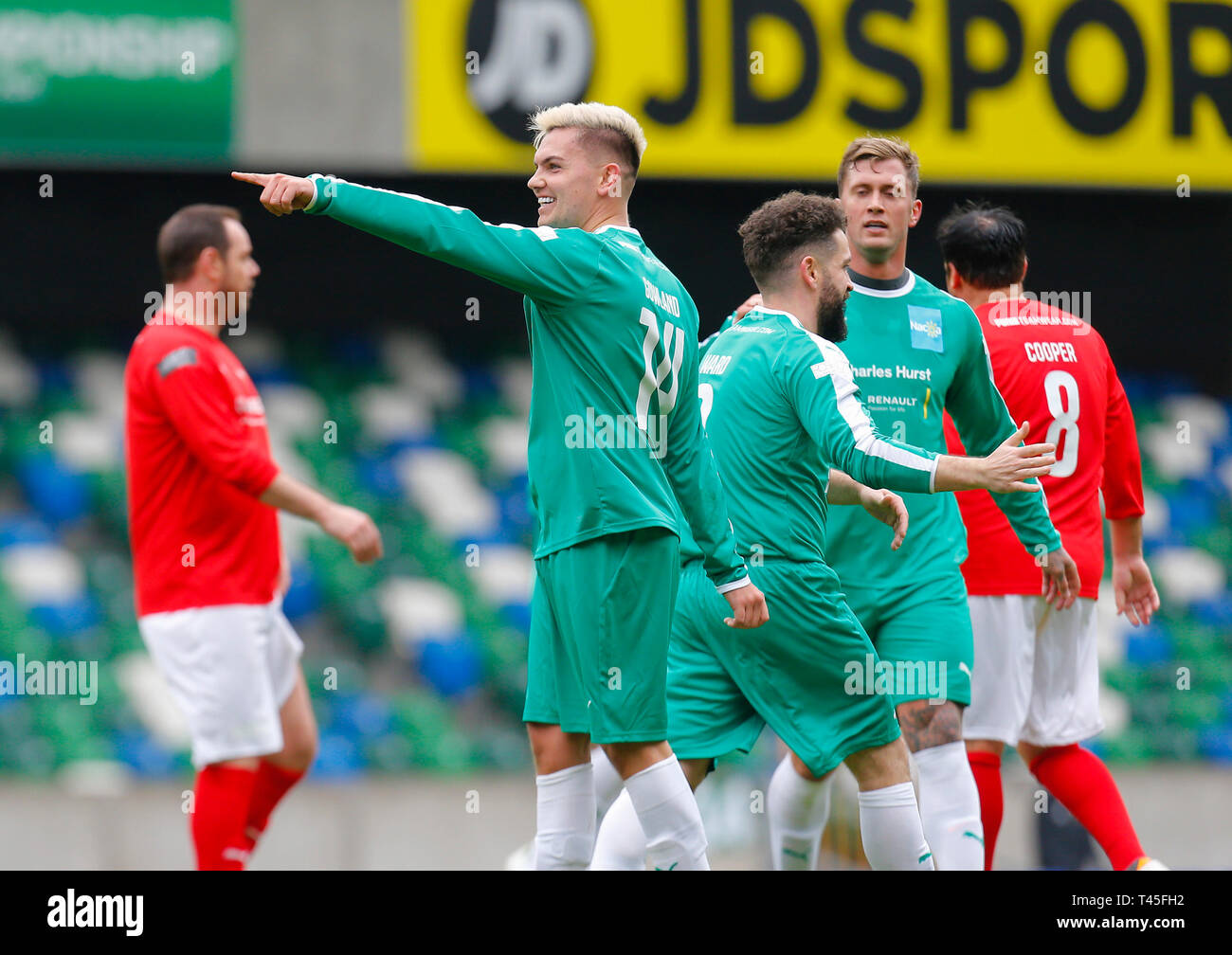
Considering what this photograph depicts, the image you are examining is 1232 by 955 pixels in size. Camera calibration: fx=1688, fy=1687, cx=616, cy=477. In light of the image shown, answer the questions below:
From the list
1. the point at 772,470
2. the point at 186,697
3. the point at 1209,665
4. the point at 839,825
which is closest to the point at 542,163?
the point at 772,470

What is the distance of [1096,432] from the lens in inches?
213

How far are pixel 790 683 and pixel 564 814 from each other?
2.39 feet

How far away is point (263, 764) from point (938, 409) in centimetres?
234

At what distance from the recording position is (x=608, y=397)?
3938 millimetres

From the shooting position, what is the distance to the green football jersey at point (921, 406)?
16.0 ft

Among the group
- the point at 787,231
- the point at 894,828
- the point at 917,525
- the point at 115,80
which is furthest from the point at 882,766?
the point at 115,80

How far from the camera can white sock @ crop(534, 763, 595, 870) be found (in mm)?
4004

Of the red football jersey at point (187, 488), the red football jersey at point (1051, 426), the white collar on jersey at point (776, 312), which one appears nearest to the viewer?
the white collar on jersey at point (776, 312)

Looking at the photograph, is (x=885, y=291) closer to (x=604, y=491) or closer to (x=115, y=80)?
(x=604, y=491)

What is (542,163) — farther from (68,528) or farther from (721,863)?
(68,528)

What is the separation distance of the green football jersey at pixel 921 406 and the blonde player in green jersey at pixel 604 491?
941 millimetres

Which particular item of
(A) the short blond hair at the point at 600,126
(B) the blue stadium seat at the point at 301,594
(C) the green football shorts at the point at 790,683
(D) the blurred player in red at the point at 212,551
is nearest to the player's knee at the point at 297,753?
(D) the blurred player in red at the point at 212,551

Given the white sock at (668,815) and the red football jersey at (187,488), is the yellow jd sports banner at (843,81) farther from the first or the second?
the white sock at (668,815)

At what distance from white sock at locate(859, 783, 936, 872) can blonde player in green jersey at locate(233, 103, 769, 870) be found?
65 cm
